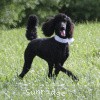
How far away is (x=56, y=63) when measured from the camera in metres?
7.59

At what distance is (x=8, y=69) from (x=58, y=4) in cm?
1267

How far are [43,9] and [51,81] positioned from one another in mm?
14012

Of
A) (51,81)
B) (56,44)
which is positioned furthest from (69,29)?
(51,81)

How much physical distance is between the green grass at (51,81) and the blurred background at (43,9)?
5468 millimetres

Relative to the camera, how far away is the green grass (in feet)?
A: 20.8

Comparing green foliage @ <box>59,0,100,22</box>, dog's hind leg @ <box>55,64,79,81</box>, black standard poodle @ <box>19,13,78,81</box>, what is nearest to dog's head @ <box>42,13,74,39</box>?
black standard poodle @ <box>19,13,78,81</box>

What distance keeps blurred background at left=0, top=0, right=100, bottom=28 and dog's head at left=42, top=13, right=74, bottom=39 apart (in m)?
10.9

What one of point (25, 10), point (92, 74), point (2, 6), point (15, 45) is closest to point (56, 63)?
point (92, 74)

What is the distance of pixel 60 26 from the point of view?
24.4ft

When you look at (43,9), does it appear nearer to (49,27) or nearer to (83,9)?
(83,9)

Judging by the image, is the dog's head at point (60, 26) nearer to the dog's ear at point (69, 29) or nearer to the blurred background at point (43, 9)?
the dog's ear at point (69, 29)


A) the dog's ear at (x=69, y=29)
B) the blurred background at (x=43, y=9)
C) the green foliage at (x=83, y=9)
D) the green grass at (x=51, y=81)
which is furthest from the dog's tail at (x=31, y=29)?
the green foliage at (x=83, y=9)

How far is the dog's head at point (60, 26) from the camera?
7.46 m

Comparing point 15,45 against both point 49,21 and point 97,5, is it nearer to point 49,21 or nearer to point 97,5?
point 49,21
